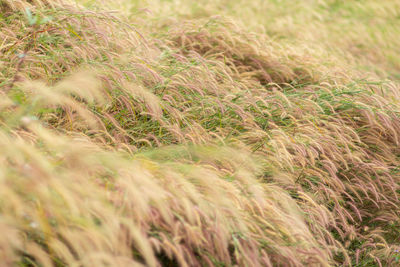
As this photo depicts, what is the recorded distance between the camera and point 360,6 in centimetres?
749

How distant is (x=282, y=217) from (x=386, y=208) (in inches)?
48.1

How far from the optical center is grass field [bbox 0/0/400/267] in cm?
164

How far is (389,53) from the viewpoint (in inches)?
239

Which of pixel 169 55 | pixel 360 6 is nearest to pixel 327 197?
pixel 169 55

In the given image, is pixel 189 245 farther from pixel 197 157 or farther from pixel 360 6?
pixel 360 6

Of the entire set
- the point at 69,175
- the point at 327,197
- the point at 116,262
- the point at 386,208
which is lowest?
the point at 386,208

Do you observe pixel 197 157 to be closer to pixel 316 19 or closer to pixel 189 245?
pixel 189 245

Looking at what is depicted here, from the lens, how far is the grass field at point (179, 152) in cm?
164

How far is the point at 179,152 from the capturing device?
2.45m

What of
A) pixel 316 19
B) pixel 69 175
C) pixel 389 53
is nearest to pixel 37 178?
pixel 69 175

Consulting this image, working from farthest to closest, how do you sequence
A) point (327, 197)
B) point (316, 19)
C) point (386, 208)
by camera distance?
point (316, 19) → point (386, 208) → point (327, 197)

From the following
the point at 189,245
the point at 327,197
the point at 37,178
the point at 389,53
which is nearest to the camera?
the point at 37,178

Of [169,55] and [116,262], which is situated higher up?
[169,55]

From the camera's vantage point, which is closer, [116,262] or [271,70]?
[116,262]
